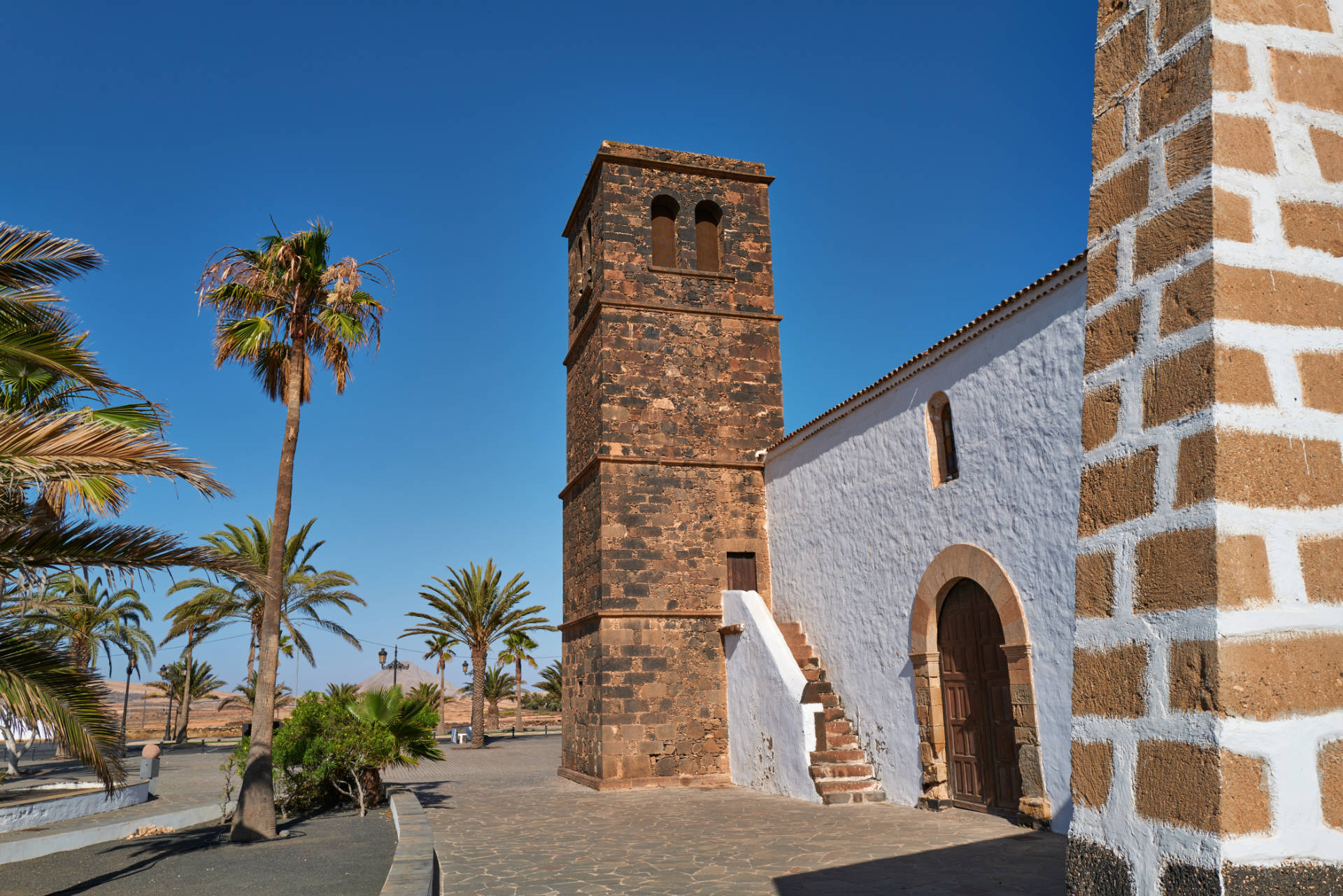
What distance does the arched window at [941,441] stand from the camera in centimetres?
1057

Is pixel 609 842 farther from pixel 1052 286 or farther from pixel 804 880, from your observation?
pixel 1052 286

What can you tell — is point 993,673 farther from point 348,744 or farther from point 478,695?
point 478,695

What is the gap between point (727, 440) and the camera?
1566 centimetres

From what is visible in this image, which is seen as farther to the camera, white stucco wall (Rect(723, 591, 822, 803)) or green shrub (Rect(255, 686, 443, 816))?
white stucco wall (Rect(723, 591, 822, 803))

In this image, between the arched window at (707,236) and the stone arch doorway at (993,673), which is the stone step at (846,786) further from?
the arched window at (707,236)

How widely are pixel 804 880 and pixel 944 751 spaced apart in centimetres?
408

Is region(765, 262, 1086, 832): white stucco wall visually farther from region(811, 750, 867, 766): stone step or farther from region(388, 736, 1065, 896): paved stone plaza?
region(388, 736, 1065, 896): paved stone plaza

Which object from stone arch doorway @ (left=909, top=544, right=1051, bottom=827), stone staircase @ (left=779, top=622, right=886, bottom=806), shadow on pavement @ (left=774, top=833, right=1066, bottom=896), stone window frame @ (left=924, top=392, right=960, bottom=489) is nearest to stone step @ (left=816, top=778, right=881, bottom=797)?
stone staircase @ (left=779, top=622, right=886, bottom=806)

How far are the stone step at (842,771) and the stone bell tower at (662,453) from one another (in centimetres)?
303

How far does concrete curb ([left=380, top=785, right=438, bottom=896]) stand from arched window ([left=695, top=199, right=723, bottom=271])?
1076 centimetres

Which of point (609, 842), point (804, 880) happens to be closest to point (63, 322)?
point (609, 842)

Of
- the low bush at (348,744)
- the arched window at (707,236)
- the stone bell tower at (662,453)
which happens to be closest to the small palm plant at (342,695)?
the low bush at (348,744)

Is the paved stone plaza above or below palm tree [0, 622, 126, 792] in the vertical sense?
below

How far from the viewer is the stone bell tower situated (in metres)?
14.3
